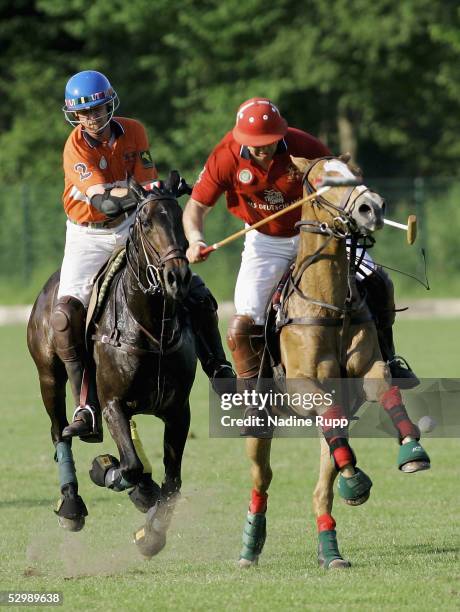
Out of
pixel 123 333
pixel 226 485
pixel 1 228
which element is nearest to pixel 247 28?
pixel 1 228

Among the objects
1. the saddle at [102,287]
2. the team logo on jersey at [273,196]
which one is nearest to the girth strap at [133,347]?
the saddle at [102,287]

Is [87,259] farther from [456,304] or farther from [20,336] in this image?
[456,304]

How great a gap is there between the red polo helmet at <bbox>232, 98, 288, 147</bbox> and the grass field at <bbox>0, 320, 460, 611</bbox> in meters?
2.38

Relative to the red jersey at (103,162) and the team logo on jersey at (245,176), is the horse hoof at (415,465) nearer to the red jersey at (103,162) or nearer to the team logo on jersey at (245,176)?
the team logo on jersey at (245,176)

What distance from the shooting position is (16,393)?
1784cm

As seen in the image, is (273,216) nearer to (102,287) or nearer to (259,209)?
(259,209)

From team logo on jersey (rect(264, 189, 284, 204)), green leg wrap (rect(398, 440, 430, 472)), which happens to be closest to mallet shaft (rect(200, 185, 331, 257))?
team logo on jersey (rect(264, 189, 284, 204))

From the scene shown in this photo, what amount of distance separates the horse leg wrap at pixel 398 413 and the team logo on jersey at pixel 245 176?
1.56 m

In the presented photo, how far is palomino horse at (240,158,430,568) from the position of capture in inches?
289

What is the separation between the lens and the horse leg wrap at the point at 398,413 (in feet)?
24.2

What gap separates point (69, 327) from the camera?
8531 millimetres

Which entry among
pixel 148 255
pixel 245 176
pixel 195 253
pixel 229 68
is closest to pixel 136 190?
pixel 148 255

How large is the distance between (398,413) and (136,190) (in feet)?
6.52

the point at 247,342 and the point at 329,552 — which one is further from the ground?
the point at 247,342
